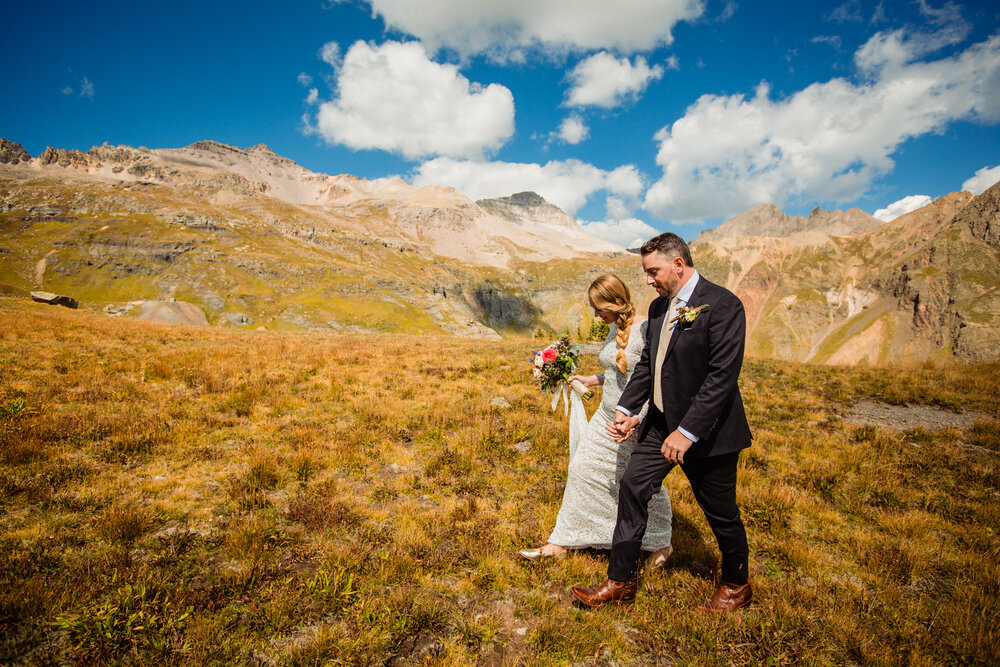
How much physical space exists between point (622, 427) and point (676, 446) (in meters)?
0.74

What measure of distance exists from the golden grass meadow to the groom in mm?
437

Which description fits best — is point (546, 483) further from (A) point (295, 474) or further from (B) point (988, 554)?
(B) point (988, 554)

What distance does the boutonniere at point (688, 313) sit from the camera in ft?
13.5

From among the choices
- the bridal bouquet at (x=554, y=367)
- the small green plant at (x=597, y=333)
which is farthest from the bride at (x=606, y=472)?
the small green plant at (x=597, y=333)

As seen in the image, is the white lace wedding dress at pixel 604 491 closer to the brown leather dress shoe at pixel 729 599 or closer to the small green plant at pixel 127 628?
the brown leather dress shoe at pixel 729 599

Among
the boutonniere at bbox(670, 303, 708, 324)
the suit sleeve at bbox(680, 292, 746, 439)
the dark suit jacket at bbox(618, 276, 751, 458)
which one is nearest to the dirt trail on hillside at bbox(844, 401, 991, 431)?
the dark suit jacket at bbox(618, 276, 751, 458)

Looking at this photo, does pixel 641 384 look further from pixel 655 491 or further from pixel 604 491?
pixel 604 491

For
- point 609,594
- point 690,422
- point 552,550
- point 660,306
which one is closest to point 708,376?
point 690,422

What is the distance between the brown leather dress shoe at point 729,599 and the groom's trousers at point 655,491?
0.07m

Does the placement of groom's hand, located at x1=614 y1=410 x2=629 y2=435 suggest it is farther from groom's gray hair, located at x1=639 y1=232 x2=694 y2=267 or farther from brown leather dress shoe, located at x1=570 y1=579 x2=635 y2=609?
groom's gray hair, located at x1=639 y1=232 x2=694 y2=267

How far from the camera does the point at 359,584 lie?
4.36m

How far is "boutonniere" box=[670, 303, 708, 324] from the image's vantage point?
411cm

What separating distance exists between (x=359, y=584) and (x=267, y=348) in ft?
57.5

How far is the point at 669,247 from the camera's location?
453cm
